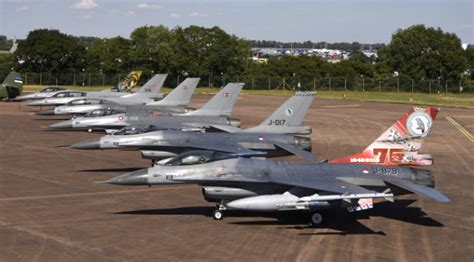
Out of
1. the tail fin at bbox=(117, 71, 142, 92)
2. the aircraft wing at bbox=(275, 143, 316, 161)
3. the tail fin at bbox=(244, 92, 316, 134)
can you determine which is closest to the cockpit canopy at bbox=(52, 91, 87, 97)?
the tail fin at bbox=(117, 71, 142, 92)

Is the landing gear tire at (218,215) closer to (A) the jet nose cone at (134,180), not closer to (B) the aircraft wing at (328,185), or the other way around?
(B) the aircraft wing at (328,185)

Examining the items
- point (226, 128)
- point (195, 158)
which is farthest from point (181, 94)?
point (195, 158)

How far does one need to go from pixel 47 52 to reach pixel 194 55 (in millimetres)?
24228

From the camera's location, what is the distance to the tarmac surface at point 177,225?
680 inches

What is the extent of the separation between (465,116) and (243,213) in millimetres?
44164

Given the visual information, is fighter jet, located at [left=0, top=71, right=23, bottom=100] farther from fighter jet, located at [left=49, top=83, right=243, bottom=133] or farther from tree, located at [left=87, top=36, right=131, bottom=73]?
tree, located at [left=87, top=36, right=131, bottom=73]

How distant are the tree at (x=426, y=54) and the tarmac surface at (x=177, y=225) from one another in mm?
81615

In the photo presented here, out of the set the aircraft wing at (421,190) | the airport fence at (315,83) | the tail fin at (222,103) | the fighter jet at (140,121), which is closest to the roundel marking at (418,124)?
the aircraft wing at (421,190)

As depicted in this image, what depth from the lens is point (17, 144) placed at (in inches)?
1490

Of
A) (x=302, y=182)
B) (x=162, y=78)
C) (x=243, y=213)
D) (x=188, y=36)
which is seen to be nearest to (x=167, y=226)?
(x=243, y=213)

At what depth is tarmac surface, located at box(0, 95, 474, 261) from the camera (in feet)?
56.6

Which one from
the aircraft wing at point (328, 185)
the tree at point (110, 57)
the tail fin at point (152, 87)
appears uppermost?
the tree at point (110, 57)

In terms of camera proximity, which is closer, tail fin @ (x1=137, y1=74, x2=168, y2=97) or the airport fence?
tail fin @ (x1=137, y1=74, x2=168, y2=97)

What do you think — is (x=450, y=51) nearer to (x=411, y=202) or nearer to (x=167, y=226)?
(x=411, y=202)
